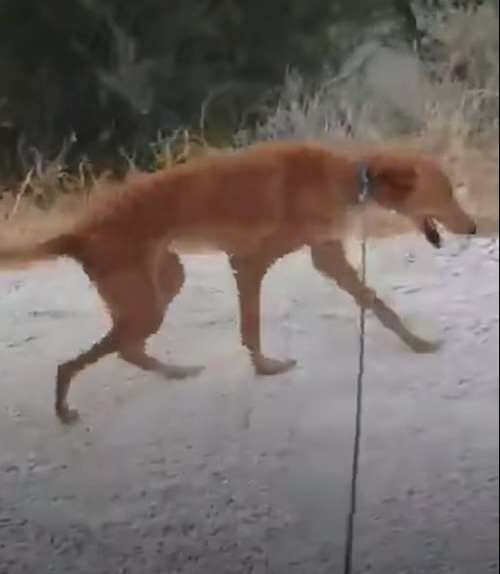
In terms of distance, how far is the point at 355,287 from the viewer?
1.02 m

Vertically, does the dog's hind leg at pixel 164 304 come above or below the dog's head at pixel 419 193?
below

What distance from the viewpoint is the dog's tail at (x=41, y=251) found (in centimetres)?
108

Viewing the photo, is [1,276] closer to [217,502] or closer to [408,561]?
[217,502]

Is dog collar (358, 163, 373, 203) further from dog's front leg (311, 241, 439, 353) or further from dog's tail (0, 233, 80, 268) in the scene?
dog's tail (0, 233, 80, 268)

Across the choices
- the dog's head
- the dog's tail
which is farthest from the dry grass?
the dog's tail

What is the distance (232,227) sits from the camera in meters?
1.05

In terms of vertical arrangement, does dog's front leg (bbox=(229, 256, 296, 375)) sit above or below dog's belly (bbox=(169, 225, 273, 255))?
below

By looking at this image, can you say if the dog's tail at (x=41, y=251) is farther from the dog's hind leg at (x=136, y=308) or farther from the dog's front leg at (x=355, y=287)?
the dog's front leg at (x=355, y=287)

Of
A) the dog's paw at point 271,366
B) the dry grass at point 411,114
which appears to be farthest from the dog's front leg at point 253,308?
the dry grass at point 411,114

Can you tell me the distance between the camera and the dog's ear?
3.32 ft

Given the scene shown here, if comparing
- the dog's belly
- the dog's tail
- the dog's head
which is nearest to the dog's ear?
the dog's head

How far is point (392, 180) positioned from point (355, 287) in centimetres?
10

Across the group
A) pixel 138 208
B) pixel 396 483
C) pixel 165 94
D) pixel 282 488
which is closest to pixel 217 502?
pixel 282 488

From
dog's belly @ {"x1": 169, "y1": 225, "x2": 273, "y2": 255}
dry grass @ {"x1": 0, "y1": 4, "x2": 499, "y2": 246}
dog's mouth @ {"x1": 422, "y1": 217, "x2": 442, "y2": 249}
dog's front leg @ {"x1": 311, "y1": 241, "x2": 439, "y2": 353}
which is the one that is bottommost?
dog's front leg @ {"x1": 311, "y1": 241, "x2": 439, "y2": 353}
